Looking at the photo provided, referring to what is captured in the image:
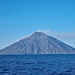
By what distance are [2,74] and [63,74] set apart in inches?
597

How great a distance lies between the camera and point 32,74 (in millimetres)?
69875

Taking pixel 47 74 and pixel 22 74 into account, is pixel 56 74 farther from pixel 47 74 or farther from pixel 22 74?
pixel 22 74

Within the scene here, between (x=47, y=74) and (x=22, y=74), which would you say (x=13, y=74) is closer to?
(x=22, y=74)

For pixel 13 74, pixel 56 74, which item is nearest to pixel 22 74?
pixel 13 74

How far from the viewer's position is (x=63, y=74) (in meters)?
68.8

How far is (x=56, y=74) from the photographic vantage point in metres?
68.9

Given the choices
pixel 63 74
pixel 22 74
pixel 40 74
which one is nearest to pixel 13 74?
pixel 22 74

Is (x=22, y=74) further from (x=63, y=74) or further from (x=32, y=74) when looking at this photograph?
(x=63, y=74)

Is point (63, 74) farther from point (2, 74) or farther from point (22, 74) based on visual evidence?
point (2, 74)

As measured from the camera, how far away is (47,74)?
69.7 meters

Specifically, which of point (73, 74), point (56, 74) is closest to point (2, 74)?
point (56, 74)

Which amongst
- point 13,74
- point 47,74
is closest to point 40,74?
point 47,74

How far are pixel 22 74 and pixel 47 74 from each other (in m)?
6.37

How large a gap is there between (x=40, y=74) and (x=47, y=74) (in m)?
1.75
